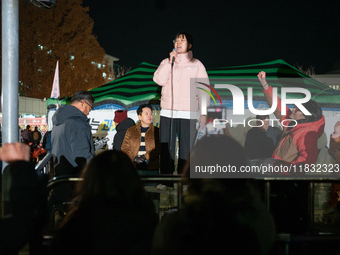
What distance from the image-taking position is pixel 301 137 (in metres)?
3.86

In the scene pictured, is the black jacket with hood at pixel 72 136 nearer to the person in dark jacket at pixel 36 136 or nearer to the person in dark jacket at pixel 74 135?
the person in dark jacket at pixel 74 135

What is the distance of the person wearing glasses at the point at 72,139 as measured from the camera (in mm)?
3512

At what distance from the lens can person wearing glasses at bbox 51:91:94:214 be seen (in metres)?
3.51

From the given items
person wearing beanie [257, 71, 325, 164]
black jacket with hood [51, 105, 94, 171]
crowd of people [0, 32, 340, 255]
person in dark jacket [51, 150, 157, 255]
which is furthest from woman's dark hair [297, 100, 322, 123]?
person in dark jacket [51, 150, 157, 255]

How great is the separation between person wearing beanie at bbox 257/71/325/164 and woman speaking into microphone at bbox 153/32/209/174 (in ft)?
4.33

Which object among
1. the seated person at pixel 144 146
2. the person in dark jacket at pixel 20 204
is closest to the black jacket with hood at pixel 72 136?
the seated person at pixel 144 146

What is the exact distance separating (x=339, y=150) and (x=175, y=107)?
3237 mm

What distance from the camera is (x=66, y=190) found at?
3.52 meters

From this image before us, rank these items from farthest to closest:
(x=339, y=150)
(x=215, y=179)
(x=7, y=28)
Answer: (x=339, y=150)
(x=7, y=28)
(x=215, y=179)

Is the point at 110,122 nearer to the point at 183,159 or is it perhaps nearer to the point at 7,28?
the point at 183,159

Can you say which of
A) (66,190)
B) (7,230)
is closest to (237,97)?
(66,190)

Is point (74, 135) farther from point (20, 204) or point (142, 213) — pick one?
point (142, 213)

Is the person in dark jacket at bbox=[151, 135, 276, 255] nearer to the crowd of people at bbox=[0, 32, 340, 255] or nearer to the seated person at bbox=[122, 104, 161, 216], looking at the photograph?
the crowd of people at bbox=[0, 32, 340, 255]

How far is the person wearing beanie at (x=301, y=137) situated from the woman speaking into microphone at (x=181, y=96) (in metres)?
1.32
